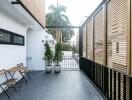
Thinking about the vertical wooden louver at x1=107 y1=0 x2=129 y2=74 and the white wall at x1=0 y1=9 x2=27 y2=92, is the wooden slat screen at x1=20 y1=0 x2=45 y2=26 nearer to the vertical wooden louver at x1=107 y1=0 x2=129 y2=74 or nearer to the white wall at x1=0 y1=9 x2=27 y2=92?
the white wall at x1=0 y1=9 x2=27 y2=92

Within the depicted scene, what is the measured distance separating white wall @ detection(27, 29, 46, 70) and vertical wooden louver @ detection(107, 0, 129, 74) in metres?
7.06

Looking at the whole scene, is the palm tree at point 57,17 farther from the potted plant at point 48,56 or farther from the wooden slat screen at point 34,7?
the wooden slat screen at point 34,7

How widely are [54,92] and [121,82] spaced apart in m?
2.61

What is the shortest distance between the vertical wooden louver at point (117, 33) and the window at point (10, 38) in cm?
312

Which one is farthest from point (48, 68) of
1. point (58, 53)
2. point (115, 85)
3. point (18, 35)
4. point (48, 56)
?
point (115, 85)

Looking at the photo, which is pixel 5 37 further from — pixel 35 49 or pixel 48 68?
pixel 35 49

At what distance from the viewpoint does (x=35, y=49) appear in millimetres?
11852

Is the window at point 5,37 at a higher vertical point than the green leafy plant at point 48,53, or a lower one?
higher

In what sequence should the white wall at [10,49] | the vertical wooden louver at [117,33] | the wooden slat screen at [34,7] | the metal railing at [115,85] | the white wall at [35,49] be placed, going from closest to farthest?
the metal railing at [115,85]
the vertical wooden louver at [117,33]
the white wall at [10,49]
the wooden slat screen at [34,7]
the white wall at [35,49]

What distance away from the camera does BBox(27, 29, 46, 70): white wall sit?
11.8 metres

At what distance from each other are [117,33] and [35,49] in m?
7.89

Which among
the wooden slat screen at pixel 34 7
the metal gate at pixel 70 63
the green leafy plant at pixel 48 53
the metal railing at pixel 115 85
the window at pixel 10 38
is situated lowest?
the metal gate at pixel 70 63

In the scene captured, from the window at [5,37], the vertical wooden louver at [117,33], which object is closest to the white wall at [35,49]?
the window at [5,37]

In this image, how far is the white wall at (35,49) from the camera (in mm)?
11844
